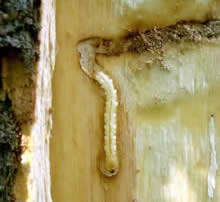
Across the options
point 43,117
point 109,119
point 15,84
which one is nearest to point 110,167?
point 109,119

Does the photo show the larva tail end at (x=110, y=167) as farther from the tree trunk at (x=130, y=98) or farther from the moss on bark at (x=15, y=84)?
the moss on bark at (x=15, y=84)

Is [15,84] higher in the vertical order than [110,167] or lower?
higher

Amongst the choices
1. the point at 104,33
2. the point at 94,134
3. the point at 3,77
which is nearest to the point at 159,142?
the point at 94,134

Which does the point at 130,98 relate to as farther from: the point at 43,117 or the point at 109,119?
the point at 43,117

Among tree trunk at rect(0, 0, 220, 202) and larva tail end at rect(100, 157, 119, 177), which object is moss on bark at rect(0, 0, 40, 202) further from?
larva tail end at rect(100, 157, 119, 177)

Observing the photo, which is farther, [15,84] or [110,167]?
[110,167]

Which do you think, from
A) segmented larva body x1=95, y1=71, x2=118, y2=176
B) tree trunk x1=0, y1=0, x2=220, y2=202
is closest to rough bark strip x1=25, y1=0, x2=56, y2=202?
tree trunk x1=0, y1=0, x2=220, y2=202

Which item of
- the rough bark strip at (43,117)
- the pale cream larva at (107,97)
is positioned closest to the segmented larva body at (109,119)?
the pale cream larva at (107,97)

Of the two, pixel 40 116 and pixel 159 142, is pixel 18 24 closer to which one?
pixel 40 116
